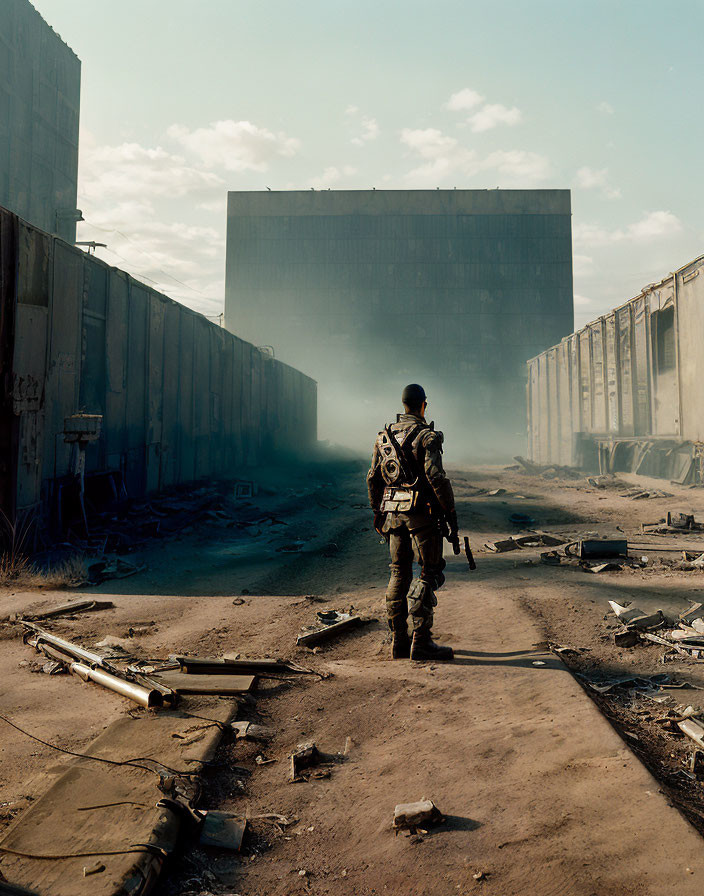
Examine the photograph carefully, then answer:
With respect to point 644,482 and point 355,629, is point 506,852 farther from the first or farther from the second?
point 644,482

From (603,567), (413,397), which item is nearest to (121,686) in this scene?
(413,397)

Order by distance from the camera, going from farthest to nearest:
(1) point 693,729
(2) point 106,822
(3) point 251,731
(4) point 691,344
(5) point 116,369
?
(4) point 691,344 → (5) point 116,369 → (3) point 251,731 → (1) point 693,729 → (2) point 106,822

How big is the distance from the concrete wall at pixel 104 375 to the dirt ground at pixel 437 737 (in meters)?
2.30

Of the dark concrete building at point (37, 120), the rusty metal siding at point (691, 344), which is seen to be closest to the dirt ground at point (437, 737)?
the rusty metal siding at point (691, 344)

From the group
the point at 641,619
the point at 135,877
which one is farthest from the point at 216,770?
the point at 641,619

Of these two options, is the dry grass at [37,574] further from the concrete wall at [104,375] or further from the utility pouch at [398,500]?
the utility pouch at [398,500]

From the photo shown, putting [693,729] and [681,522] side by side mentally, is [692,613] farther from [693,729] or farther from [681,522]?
[681,522]

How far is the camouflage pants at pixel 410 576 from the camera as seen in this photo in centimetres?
428

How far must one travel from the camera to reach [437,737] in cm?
314

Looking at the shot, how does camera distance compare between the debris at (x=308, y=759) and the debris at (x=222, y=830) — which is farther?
the debris at (x=308, y=759)

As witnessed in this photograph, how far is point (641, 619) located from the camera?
4.81 m

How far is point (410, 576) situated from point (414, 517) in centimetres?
50

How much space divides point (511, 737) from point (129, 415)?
954 cm

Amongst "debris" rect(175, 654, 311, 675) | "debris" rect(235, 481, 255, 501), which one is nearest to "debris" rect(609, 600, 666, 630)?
"debris" rect(175, 654, 311, 675)
